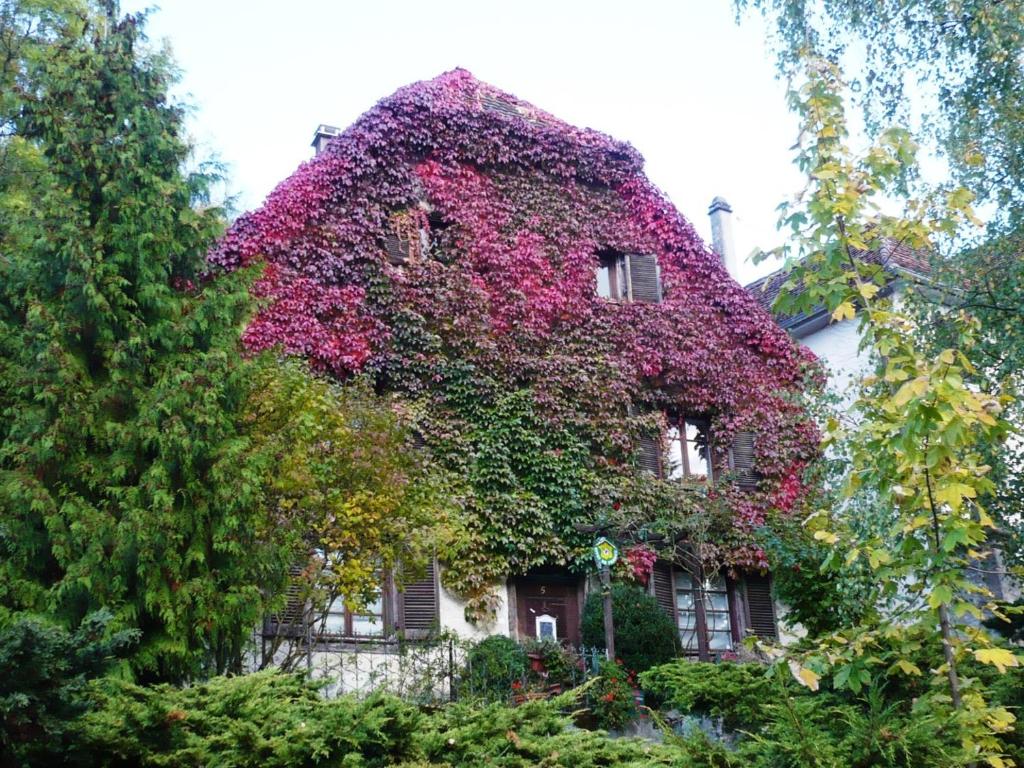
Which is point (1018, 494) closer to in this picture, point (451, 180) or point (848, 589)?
point (848, 589)

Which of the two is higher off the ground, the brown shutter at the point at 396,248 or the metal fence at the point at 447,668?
the brown shutter at the point at 396,248

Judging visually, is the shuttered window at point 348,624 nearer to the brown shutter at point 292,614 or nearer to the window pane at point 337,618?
the window pane at point 337,618

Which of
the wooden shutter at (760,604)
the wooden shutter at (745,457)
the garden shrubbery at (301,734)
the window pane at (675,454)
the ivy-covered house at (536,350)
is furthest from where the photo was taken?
the wooden shutter at (745,457)

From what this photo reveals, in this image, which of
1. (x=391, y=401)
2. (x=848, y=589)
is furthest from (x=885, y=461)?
(x=391, y=401)

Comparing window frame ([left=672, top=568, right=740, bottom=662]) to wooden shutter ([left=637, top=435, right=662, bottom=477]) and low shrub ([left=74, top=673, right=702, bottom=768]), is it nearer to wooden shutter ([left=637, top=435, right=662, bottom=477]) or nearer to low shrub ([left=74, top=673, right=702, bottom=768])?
wooden shutter ([left=637, top=435, right=662, bottom=477])

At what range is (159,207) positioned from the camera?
11.5 meters

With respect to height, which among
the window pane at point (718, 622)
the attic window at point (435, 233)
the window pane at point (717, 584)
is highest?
the attic window at point (435, 233)

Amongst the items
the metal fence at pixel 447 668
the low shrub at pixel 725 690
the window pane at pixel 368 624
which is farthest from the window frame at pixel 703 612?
the low shrub at pixel 725 690

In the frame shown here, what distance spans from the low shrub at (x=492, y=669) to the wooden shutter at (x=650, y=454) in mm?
4468

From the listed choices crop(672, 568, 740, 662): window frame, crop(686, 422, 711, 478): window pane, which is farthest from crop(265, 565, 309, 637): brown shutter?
crop(686, 422, 711, 478): window pane

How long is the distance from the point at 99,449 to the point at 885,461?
298 inches

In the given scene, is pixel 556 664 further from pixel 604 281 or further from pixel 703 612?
pixel 604 281

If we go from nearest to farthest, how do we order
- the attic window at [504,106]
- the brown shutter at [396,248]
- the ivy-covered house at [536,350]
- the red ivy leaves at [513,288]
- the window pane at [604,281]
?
1. the ivy-covered house at [536,350]
2. the red ivy leaves at [513,288]
3. the brown shutter at [396,248]
4. the window pane at [604,281]
5. the attic window at [504,106]

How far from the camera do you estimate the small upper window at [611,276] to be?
18781mm
